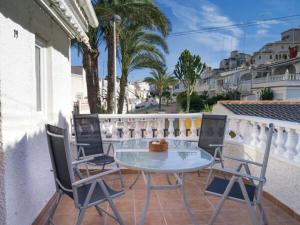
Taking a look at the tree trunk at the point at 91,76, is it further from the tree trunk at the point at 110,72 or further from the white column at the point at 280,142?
the white column at the point at 280,142

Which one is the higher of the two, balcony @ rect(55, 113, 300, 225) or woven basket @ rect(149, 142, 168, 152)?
woven basket @ rect(149, 142, 168, 152)

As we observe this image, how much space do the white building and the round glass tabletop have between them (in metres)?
1.01

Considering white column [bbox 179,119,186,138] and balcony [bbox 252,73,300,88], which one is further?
balcony [bbox 252,73,300,88]

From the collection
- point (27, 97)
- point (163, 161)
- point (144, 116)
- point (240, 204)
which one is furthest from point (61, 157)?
point (144, 116)

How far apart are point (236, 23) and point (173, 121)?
21.0m

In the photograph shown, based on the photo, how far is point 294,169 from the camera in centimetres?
337

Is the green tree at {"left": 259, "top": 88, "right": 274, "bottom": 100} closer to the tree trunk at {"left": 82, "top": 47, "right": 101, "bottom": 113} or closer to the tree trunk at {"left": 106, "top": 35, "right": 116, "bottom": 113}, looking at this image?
the tree trunk at {"left": 106, "top": 35, "right": 116, "bottom": 113}

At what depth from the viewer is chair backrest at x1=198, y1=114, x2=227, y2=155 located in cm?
455

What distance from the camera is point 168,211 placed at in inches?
139

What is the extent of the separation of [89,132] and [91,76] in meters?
6.80

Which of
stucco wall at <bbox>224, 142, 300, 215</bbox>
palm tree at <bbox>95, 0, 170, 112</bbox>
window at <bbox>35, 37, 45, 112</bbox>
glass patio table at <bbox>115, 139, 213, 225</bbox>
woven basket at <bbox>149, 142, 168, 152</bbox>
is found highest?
palm tree at <bbox>95, 0, 170, 112</bbox>

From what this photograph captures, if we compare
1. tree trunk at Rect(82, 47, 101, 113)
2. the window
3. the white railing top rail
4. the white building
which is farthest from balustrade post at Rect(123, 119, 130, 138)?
tree trunk at Rect(82, 47, 101, 113)

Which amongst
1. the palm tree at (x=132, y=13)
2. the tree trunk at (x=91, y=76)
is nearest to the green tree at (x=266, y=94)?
the palm tree at (x=132, y=13)

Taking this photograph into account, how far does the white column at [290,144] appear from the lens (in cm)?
355
